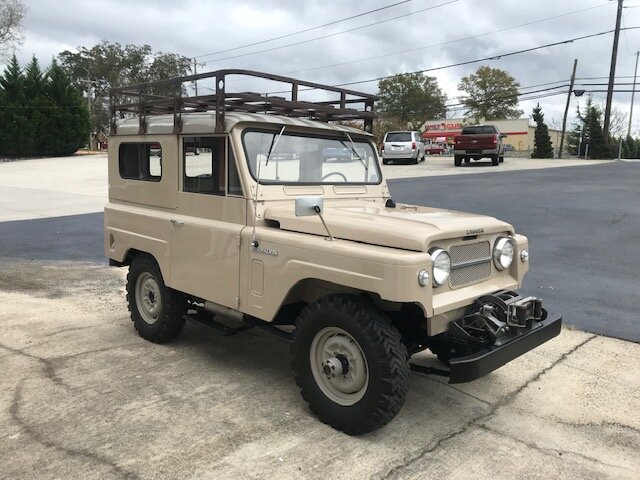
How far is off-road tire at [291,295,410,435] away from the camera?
3188 mm

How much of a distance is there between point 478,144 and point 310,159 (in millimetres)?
21731

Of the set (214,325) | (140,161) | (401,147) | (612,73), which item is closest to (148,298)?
(214,325)

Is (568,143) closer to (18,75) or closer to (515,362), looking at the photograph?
(18,75)

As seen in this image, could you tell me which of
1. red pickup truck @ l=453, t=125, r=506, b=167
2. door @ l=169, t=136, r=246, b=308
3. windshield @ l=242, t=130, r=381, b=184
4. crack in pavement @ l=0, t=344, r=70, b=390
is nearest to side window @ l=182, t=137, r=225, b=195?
door @ l=169, t=136, r=246, b=308

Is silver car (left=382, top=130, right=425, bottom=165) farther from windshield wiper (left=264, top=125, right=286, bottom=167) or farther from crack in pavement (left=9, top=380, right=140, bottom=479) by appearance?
crack in pavement (left=9, top=380, right=140, bottom=479)

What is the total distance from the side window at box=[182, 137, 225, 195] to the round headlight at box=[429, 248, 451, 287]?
1761 mm

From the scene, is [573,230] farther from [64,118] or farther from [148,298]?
[64,118]

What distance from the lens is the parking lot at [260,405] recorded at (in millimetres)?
3154

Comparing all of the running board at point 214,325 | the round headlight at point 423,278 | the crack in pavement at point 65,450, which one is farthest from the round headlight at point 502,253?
the crack in pavement at point 65,450

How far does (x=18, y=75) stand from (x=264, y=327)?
44.1 meters

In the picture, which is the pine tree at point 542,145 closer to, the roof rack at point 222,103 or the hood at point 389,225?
the roof rack at point 222,103

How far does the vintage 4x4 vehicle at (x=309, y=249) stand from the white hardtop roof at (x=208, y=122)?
2cm

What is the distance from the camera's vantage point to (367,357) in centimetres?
324

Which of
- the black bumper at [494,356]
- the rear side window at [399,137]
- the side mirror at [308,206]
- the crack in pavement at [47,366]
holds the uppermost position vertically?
the rear side window at [399,137]
